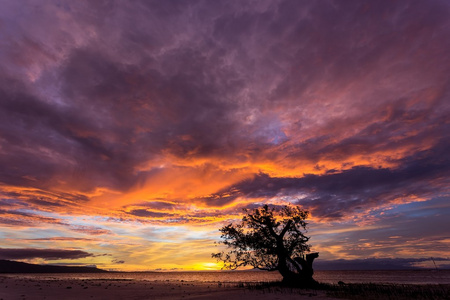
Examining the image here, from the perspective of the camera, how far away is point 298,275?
3105 centimetres

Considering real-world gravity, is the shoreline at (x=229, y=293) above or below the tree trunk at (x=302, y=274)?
below

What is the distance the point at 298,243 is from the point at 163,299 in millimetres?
19763

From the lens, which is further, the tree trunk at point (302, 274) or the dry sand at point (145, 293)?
the tree trunk at point (302, 274)

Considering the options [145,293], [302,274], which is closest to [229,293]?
[145,293]

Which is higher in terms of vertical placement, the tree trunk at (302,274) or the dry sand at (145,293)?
the tree trunk at (302,274)

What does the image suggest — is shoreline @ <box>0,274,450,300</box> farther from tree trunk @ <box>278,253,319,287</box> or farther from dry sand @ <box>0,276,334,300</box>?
tree trunk @ <box>278,253,319,287</box>

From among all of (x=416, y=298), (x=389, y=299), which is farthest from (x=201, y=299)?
(x=416, y=298)

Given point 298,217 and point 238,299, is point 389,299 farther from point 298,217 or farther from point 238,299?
point 298,217

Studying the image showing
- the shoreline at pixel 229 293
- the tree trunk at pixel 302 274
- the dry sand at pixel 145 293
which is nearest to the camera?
the dry sand at pixel 145 293

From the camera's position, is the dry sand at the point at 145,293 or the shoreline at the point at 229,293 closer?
the dry sand at the point at 145,293

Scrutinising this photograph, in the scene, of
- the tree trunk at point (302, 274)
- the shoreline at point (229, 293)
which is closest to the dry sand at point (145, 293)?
the shoreline at point (229, 293)

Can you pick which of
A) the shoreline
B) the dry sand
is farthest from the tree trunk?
the dry sand

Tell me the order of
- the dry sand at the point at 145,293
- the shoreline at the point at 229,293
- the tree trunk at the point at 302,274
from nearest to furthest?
the dry sand at the point at 145,293
the shoreline at the point at 229,293
the tree trunk at the point at 302,274

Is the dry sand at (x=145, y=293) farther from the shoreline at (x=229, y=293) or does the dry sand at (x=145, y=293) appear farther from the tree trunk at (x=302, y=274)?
the tree trunk at (x=302, y=274)
